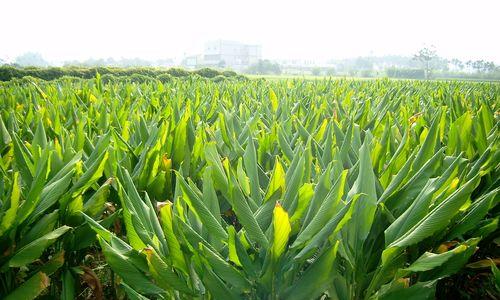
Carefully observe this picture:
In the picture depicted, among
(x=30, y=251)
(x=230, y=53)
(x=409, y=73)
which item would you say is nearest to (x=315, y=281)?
(x=30, y=251)

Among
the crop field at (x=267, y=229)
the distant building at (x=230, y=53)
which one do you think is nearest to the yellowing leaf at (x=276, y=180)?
the crop field at (x=267, y=229)

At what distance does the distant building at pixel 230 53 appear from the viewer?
3937 inches

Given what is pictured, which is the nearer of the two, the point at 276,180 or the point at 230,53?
the point at 276,180

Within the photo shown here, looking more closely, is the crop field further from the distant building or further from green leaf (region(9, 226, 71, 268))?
the distant building

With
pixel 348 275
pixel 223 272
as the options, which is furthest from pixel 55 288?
pixel 348 275

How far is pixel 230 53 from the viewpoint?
103438 millimetres

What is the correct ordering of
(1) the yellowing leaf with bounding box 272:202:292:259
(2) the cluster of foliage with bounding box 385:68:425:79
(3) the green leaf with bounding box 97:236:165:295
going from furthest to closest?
(2) the cluster of foliage with bounding box 385:68:425:79 → (3) the green leaf with bounding box 97:236:165:295 → (1) the yellowing leaf with bounding box 272:202:292:259

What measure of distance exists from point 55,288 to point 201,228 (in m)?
0.63

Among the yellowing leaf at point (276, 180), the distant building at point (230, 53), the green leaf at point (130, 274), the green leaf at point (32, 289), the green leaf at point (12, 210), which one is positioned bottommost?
the green leaf at point (32, 289)

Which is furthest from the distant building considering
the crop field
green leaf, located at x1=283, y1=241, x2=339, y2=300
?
green leaf, located at x1=283, y1=241, x2=339, y2=300

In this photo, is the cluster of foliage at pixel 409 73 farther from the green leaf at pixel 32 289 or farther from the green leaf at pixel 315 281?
the green leaf at pixel 32 289

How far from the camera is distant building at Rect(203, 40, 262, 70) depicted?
100000 mm

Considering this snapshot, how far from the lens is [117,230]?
4.23 ft

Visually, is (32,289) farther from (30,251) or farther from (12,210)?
A: (12,210)
